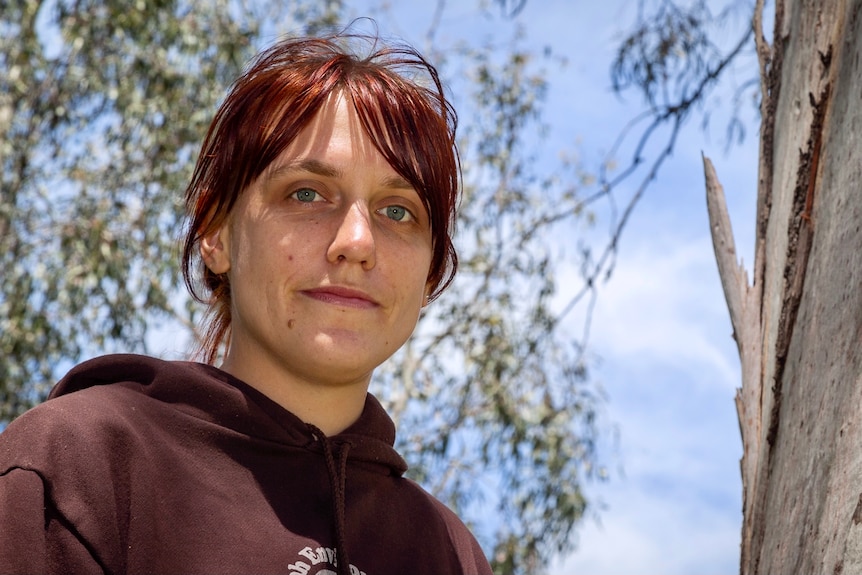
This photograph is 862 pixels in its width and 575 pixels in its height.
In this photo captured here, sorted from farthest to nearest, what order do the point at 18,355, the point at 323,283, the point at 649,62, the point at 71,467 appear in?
the point at 18,355
the point at 649,62
the point at 323,283
the point at 71,467

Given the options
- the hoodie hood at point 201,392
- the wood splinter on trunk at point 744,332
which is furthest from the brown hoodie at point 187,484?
the wood splinter on trunk at point 744,332

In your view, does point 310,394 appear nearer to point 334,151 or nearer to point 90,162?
point 334,151

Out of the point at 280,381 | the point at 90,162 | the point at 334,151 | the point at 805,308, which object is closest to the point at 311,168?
the point at 334,151

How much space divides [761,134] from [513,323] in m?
5.62

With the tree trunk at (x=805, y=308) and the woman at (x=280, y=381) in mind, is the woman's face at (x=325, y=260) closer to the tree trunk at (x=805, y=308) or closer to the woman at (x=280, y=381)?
the woman at (x=280, y=381)

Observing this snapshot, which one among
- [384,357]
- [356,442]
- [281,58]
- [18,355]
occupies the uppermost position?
[18,355]

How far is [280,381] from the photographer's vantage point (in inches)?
69.1

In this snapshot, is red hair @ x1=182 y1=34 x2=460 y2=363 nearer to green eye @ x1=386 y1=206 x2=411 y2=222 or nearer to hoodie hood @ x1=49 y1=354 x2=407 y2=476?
green eye @ x1=386 y1=206 x2=411 y2=222

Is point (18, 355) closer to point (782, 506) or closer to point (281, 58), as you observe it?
point (281, 58)

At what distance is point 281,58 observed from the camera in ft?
6.36

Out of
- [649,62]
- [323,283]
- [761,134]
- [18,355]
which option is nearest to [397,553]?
[323,283]

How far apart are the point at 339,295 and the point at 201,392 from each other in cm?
25

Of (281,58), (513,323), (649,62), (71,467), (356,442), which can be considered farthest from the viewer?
(513,323)

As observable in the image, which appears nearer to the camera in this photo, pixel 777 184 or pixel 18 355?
pixel 777 184
